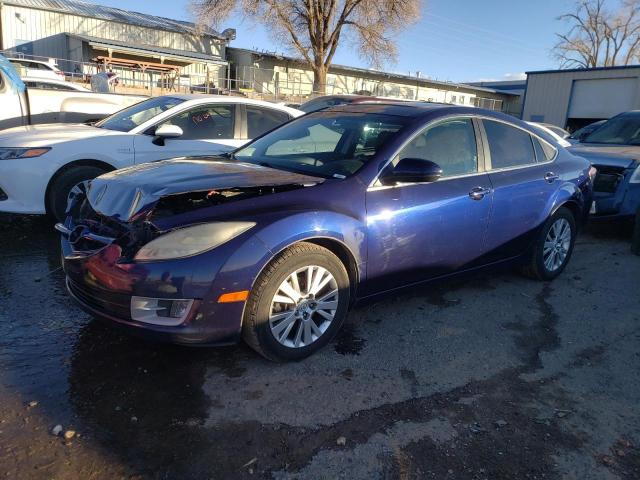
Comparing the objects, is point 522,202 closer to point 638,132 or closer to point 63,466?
point 63,466

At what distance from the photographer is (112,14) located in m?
36.7

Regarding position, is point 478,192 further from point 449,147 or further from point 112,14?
point 112,14

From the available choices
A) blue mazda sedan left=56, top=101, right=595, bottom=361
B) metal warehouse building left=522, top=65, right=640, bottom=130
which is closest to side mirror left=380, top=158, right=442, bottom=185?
blue mazda sedan left=56, top=101, right=595, bottom=361

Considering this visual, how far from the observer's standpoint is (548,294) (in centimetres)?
466

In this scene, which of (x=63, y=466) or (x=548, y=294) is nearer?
(x=63, y=466)

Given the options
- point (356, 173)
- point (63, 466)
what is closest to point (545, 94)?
point (356, 173)

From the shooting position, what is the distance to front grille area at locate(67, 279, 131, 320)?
9.13 ft

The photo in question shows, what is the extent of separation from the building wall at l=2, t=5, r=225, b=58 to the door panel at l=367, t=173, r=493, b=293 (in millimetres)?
36108

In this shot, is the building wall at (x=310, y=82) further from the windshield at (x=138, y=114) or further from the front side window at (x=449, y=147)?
the front side window at (x=449, y=147)

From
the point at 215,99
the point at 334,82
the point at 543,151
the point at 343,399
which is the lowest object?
the point at 343,399

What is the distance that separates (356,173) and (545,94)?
31.0 m

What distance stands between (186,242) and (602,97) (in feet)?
102

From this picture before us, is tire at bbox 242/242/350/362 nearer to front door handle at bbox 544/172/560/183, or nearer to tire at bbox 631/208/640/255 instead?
front door handle at bbox 544/172/560/183

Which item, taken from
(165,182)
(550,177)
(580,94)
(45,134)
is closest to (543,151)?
(550,177)
